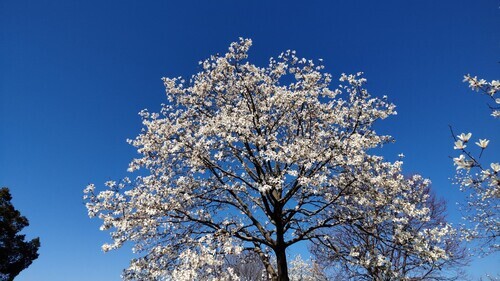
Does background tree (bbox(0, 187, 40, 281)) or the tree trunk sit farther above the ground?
background tree (bbox(0, 187, 40, 281))

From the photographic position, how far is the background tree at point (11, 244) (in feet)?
105

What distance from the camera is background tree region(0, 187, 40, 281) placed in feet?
105

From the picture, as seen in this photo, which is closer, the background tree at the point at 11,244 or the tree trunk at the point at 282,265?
the tree trunk at the point at 282,265

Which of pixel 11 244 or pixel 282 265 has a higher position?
pixel 11 244

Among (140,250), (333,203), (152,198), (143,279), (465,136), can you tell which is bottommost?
(465,136)

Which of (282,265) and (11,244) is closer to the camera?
(282,265)

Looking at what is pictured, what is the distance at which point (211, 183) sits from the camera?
51.8ft

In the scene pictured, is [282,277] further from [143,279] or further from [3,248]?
[3,248]

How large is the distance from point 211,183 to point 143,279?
4689 mm

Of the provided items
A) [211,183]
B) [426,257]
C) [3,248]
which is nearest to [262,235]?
[211,183]

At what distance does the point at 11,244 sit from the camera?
107 feet

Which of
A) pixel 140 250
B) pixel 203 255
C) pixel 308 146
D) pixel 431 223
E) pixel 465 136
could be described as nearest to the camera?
pixel 465 136

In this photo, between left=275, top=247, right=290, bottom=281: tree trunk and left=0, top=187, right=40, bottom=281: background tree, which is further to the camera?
left=0, top=187, right=40, bottom=281: background tree

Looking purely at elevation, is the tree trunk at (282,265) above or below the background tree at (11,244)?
below
